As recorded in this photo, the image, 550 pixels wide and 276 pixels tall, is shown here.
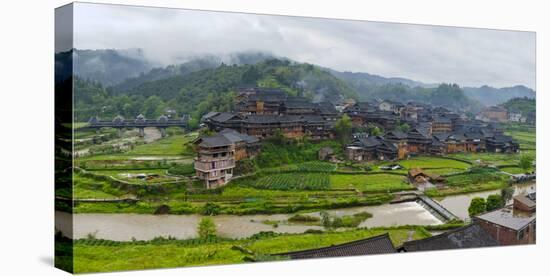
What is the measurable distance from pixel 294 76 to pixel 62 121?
319cm

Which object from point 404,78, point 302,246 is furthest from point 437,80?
point 302,246

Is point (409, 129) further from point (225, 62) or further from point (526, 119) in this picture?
point (225, 62)

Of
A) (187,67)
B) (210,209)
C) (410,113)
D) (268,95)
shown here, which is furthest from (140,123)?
(410,113)

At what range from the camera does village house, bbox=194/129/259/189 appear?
26.1ft

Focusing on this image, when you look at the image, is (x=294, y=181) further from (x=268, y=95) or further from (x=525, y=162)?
(x=525, y=162)

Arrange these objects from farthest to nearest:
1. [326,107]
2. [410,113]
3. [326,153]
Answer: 1. [410,113]
2. [326,107]
3. [326,153]

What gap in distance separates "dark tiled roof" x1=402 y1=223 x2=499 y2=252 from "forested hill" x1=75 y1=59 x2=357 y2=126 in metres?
2.37

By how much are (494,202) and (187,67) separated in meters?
5.26

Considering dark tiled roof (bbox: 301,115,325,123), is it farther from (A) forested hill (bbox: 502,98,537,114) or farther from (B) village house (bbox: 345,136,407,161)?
(A) forested hill (bbox: 502,98,537,114)

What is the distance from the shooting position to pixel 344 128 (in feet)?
29.6

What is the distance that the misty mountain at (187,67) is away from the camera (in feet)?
25.5

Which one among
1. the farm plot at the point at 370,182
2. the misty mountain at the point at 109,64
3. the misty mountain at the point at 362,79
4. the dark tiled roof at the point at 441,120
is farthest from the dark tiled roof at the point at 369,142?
the misty mountain at the point at 109,64

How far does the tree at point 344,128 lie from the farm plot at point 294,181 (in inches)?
25.5

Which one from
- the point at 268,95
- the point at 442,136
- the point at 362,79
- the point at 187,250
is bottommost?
the point at 187,250
